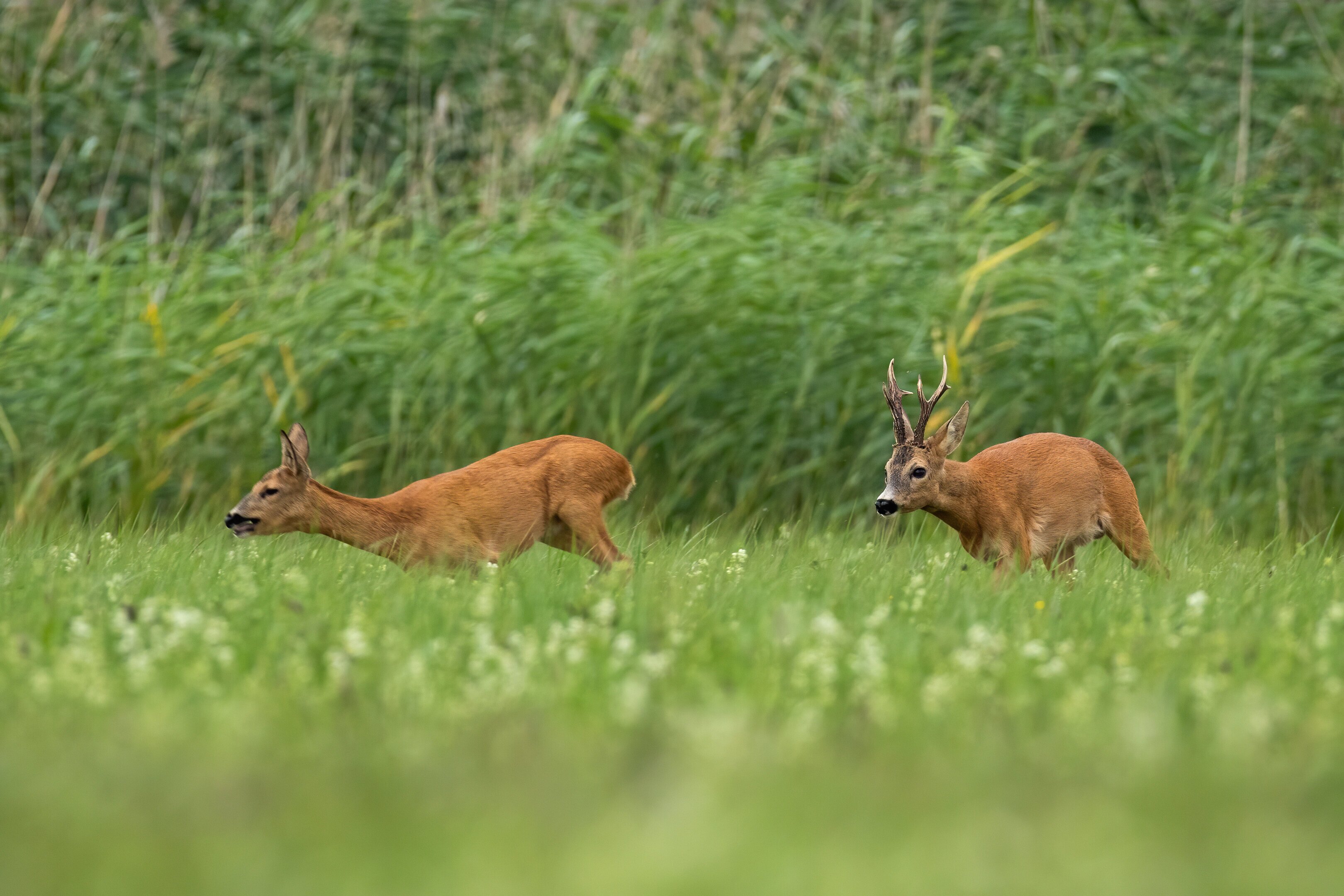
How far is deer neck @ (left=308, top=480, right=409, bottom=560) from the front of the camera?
5465 millimetres

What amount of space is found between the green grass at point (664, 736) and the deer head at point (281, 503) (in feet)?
1.78

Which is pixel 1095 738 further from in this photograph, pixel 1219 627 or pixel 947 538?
pixel 947 538

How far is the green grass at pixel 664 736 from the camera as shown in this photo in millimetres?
2432

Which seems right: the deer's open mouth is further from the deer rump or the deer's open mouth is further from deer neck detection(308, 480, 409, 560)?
the deer rump

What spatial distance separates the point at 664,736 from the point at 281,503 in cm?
265

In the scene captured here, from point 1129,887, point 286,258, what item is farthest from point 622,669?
point 286,258

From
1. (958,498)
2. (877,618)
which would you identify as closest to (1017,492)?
(958,498)

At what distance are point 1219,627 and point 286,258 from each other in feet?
16.1

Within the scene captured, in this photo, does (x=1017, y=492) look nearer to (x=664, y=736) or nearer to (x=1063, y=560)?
(x=1063, y=560)

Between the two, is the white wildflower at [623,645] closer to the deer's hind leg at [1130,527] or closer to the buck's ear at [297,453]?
the buck's ear at [297,453]

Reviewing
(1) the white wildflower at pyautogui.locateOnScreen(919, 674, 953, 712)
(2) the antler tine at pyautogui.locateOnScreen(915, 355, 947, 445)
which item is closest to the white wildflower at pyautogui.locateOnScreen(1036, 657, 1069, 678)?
(1) the white wildflower at pyautogui.locateOnScreen(919, 674, 953, 712)

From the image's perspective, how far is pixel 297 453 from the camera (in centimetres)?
546

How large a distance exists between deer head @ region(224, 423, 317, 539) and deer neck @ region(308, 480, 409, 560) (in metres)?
0.03

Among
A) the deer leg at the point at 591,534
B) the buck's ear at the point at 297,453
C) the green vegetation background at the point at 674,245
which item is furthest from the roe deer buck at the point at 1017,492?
the buck's ear at the point at 297,453
